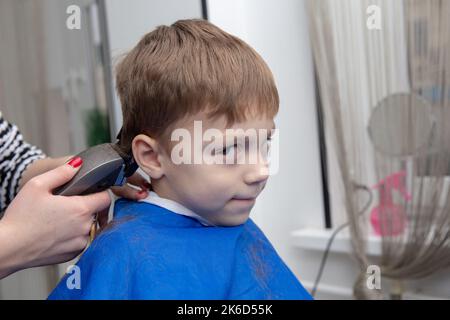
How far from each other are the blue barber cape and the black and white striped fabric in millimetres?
296

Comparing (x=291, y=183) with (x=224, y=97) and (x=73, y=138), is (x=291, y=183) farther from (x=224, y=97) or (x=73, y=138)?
(x=224, y=97)

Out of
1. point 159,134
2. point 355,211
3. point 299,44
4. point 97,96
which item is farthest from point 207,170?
point 97,96

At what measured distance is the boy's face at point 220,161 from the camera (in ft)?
2.60

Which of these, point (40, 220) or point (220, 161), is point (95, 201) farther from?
point (220, 161)

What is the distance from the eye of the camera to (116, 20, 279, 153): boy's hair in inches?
31.2

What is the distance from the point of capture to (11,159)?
1.11 metres

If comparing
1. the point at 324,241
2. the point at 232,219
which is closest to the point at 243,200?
the point at 232,219

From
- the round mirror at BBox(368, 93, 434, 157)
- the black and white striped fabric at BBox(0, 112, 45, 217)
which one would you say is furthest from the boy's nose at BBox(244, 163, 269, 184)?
the round mirror at BBox(368, 93, 434, 157)

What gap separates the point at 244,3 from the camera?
1.71 meters

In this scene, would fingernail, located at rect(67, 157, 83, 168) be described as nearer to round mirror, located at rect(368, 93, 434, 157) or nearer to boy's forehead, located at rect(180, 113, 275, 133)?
boy's forehead, located at rect(180, 113, 275, 133)

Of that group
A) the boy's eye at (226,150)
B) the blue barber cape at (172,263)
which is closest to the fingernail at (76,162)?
the blue barber cape at (172,263)

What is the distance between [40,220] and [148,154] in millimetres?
194

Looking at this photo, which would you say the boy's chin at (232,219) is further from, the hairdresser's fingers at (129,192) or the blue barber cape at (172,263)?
the hairdresser's fingers at (129,192)

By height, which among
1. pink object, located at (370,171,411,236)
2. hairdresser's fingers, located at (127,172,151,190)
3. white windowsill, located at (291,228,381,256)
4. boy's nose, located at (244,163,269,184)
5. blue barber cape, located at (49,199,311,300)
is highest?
boy's nose, located at (244,163,269,184)
